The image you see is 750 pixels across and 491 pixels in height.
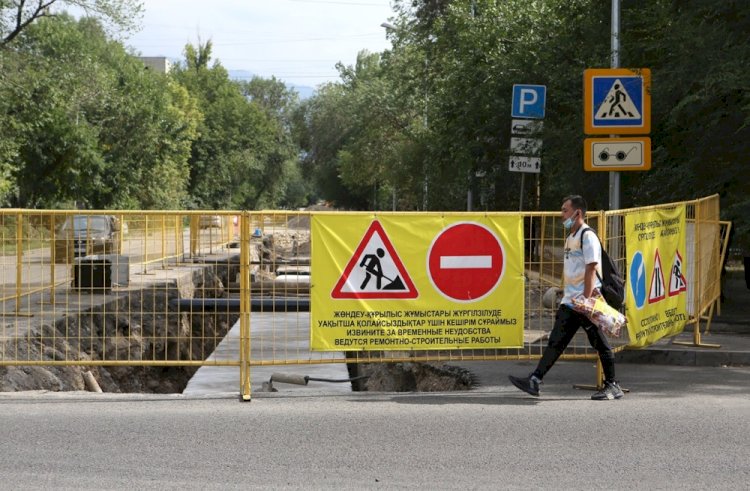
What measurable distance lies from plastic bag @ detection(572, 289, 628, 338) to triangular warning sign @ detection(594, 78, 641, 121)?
4.74m

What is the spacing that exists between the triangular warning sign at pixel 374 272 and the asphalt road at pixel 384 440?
939 millimetres

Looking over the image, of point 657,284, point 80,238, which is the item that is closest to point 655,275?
point 657,284

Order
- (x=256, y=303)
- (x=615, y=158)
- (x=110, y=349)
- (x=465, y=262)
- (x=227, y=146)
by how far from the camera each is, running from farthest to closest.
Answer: (x=227, y=146) < (x=110, y=349) < (x=256, y=303) < (x=615, y=158) < (x=465, y=262)

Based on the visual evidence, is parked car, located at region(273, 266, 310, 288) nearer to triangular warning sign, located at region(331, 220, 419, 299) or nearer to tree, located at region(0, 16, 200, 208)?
triangular warning sign, located at region(331, 220, 419, 299)

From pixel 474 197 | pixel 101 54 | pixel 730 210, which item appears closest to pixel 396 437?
pixel 730 210

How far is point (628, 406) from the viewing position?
9.15m

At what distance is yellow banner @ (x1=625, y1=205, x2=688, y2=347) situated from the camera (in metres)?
10.3

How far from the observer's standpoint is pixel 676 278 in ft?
37.8

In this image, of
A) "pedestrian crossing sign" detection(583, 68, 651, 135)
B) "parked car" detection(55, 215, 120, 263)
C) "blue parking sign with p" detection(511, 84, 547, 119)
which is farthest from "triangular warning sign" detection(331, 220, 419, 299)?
"blue parking sign with p" detection(511, 84, 547, 119)

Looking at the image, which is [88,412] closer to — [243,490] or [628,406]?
[243,490]

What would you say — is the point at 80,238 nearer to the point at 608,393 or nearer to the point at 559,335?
the point at 559,335

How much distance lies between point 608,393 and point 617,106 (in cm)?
507

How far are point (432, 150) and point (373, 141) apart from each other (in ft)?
91.1

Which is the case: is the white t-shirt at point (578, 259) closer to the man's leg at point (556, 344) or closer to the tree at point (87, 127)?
the man's leg at point (556, 344)
